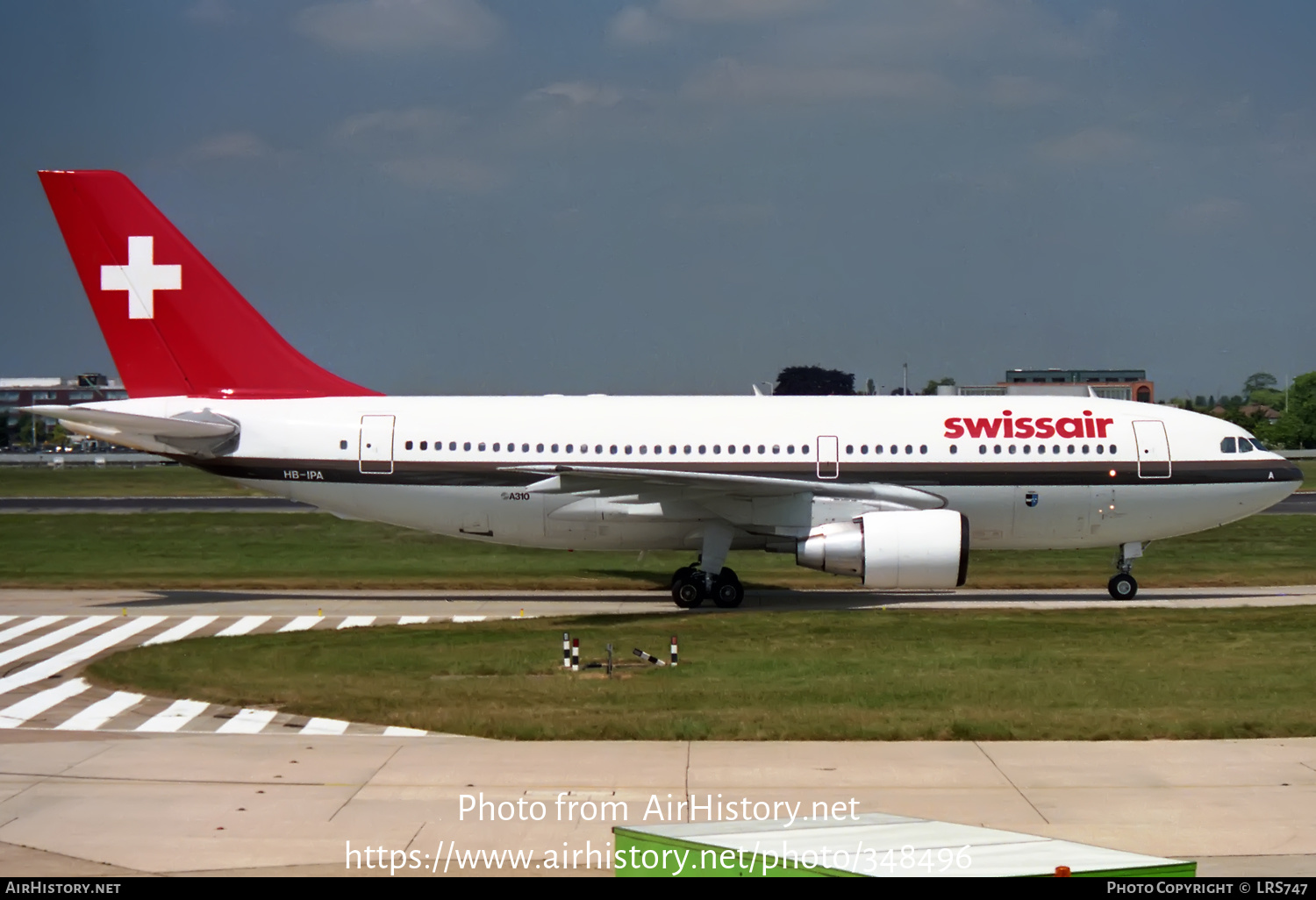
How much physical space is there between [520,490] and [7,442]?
164 m

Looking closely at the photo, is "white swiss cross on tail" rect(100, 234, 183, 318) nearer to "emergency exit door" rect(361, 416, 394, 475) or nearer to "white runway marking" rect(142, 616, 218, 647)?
"emergency exit door" rect(361, 416, 394, 475)

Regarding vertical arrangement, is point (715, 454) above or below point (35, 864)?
above

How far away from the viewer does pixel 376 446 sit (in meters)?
29.9

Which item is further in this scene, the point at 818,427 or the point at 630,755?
the point at 818,427

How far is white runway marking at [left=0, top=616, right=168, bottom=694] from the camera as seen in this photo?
2045 cm

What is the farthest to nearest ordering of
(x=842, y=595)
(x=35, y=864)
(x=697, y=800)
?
(x=842, y=595) < (x=697, y=800) < (x=35, y=864)

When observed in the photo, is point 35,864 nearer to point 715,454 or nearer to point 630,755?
point 630,755

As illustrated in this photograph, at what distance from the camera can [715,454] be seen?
29.6 m

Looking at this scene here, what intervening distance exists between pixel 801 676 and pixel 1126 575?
1302 centimetres

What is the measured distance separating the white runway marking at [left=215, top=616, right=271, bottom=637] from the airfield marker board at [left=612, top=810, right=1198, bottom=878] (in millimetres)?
18486

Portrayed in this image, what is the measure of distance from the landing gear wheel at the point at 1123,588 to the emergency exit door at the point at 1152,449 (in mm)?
2259

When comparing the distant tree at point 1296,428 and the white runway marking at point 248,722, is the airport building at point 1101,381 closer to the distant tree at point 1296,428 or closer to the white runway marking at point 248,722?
the distant tree at point 1296,428

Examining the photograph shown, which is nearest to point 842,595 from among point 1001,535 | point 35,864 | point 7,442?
point 1001,535

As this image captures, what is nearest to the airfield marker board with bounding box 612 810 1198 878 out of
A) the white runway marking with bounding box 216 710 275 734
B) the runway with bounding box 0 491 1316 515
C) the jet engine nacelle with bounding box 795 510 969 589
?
the white runway marking with bounding box 216 710 275 734
